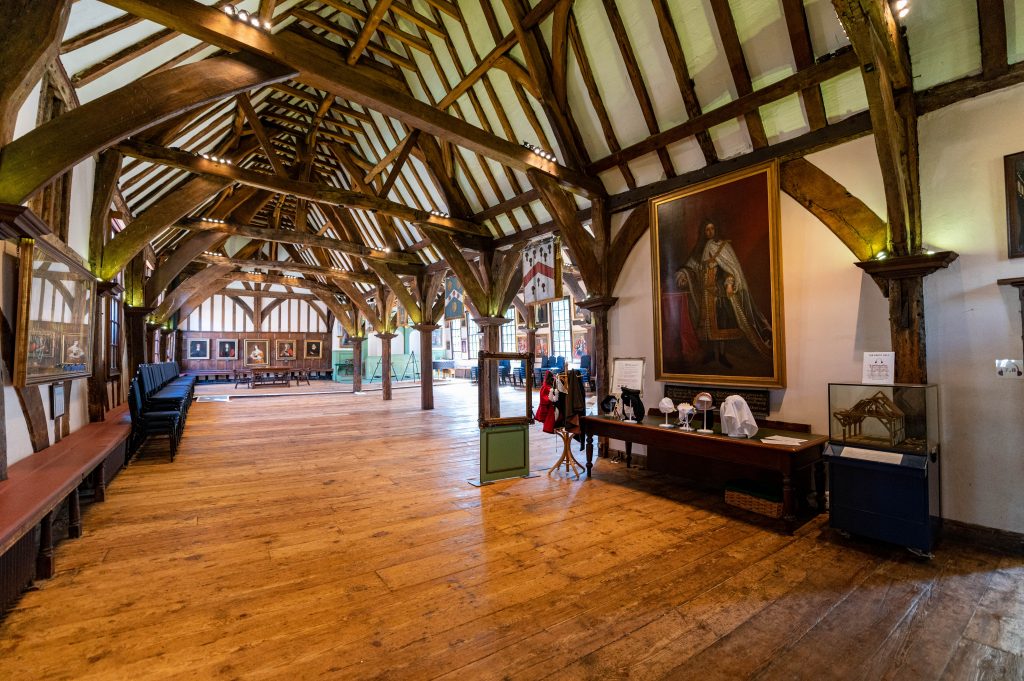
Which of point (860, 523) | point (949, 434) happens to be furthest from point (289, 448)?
point (949, 434)

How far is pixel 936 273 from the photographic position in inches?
134

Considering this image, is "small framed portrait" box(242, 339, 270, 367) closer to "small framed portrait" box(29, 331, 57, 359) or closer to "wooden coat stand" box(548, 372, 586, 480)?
"small framed portrait" box(29, 331, 57, 359)

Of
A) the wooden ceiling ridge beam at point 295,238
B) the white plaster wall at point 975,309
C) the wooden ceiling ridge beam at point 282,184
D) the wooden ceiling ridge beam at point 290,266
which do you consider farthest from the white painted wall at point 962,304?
the wooden ceiling ridge beam at point 290,266

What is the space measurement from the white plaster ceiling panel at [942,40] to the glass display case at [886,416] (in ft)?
7.80

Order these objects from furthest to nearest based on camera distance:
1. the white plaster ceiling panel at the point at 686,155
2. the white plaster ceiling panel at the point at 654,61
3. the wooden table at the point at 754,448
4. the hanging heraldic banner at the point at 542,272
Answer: the hanging heraldic banner at the point at 542,272 < the white plaster ceiling panel at the point at 686,155 < the white plaster ceiling panel at the point at 654,61 < the wooden table at the point at 754,448

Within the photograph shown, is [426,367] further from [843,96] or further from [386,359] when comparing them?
[843,96]

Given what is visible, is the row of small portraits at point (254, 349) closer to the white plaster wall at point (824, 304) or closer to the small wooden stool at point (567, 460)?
the small wooden stool at point (567, 460)

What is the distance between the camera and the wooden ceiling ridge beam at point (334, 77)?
290 cm

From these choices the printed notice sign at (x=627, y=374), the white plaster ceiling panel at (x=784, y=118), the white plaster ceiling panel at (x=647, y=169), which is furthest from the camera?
the white plaster ceiling panel at (x=647, y=169)

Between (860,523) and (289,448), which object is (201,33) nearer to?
(289,448)

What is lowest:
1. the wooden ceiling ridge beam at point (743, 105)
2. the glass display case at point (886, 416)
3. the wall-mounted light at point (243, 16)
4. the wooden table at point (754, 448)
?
the wooden table at point (754, 448)

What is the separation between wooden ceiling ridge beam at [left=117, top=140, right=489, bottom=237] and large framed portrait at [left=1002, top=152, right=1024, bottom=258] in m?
6.56

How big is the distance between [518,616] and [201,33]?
421 cm

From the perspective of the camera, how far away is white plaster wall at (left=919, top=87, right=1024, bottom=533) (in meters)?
3.10
